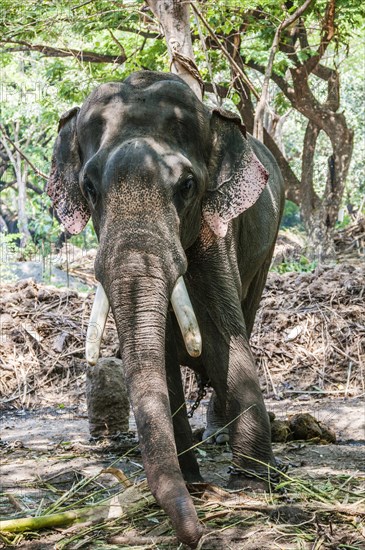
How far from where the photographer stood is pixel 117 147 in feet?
14.6

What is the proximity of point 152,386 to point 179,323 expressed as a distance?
0.52m

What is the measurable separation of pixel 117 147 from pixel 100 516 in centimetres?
182

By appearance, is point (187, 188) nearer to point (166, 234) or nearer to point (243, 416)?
point (166, 234)

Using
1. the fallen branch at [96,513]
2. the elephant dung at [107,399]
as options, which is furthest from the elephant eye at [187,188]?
the elephant dung at [107,399]

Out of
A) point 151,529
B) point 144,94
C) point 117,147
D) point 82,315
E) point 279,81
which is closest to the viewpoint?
point 151,529

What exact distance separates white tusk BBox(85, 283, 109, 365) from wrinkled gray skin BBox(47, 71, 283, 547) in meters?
0.14

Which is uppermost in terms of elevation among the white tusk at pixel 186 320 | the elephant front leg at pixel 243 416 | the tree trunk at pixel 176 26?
the tree trunk at pixel 176 26

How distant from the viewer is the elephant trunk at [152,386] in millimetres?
3438

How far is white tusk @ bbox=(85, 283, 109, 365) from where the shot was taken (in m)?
4.16

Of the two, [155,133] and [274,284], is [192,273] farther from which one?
[274,284]

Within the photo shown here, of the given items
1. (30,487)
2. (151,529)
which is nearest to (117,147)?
(151,529)

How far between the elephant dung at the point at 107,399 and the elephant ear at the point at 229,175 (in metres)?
2.31

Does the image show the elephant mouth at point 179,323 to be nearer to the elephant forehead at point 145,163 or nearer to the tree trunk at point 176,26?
the elephant forehead at point 145,163

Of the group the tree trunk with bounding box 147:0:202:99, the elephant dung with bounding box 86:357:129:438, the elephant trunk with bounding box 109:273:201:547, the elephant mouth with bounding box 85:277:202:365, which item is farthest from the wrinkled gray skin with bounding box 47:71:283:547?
the tree trunk with bounding box 147:0:202:99
